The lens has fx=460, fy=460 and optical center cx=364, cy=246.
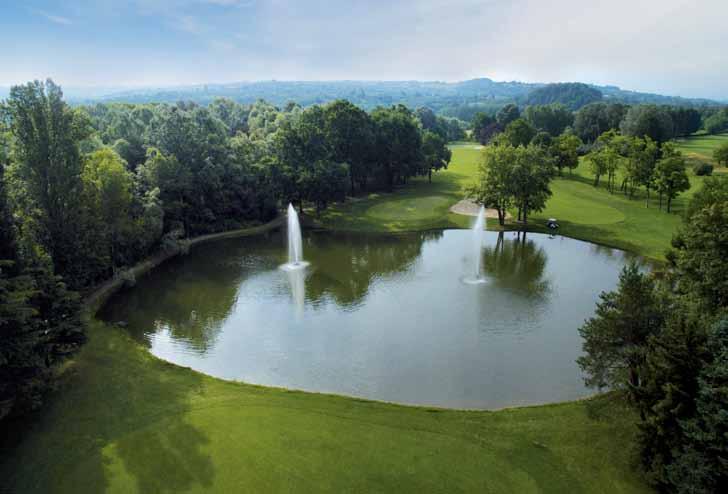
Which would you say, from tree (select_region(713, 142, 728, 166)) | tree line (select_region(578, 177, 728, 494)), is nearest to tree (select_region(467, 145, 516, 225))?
tree line (select_region(578, 177, 728, 494))

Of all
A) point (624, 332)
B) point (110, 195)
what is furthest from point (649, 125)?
point (110, 195)

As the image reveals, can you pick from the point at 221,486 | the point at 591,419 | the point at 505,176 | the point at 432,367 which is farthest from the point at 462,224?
the point at 221,486

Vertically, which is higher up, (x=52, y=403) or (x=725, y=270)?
(x=725, y=270)

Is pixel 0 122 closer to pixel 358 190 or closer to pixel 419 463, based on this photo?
pixel 419 463

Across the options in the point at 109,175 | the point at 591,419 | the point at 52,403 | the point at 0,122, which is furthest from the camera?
the point at 109,175

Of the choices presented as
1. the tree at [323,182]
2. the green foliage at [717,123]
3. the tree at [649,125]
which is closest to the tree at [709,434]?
the tree at [323,182]

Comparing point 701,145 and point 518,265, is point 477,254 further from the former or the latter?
point 701,145

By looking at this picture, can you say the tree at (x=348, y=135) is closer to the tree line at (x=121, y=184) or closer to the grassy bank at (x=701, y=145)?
the tree line at (x=121, y=184)
